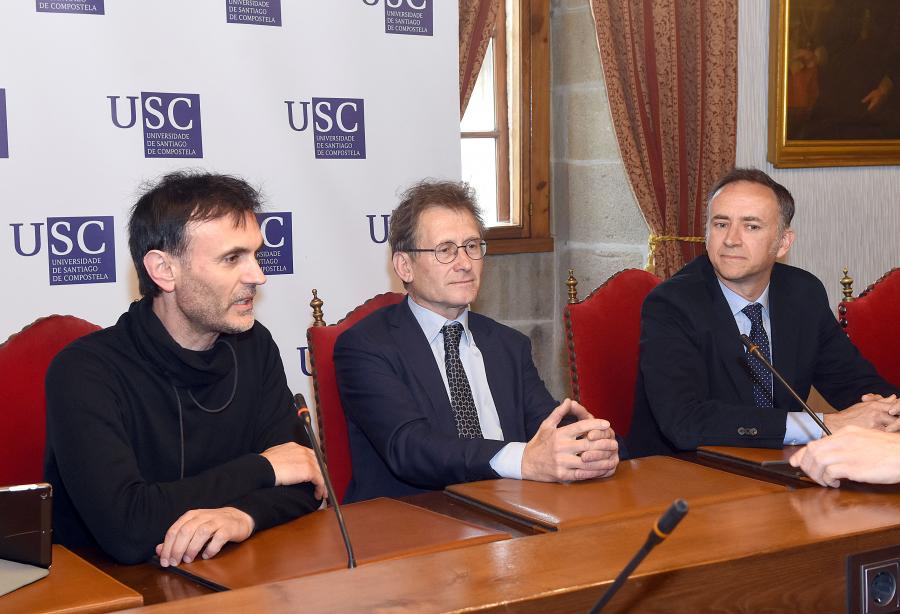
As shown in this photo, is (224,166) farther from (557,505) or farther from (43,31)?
(557,505)

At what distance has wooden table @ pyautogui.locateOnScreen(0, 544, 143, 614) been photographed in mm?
1448

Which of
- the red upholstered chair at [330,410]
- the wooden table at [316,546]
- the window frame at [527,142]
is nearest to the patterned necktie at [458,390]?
the red upholstered chair at [330,410]

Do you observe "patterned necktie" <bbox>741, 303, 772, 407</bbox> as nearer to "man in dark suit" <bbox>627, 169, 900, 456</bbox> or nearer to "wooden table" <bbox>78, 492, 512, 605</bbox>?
"man in dark suit" <bbox>627, 169, 900, 456</bbox>

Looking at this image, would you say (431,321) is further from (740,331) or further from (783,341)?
(783,341)

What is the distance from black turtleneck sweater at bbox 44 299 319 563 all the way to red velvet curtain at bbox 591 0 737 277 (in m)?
2.50

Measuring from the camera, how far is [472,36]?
443 centimetres

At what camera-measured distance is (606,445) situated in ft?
7.18

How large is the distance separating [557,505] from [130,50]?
6.89 ft

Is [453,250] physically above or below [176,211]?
below

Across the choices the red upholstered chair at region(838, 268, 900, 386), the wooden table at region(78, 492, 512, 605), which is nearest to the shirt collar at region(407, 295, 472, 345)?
the wooden table at region(78, 492, 512, 605)

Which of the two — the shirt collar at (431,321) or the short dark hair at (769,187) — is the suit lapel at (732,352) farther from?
the shirt collar at (431,321)

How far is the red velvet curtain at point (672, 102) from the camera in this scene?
180 inches

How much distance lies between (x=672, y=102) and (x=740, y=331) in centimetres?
188

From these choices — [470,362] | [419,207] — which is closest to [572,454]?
[470,362]
